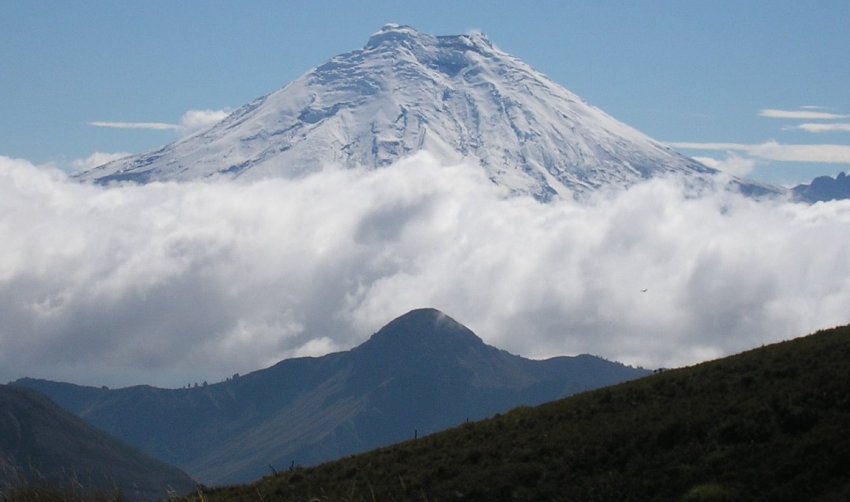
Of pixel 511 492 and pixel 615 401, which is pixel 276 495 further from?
pixel 615 401

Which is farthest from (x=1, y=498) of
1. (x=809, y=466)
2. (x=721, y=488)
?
(x=809, y=466)

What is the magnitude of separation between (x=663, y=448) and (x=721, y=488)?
206 inches

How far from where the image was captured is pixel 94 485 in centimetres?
4106

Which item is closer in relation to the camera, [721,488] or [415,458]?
[721,488]

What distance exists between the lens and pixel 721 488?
31953 millimetres

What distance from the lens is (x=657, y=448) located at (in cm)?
3725

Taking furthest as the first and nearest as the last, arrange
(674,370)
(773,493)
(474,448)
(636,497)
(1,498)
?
(674,370)
(474,448)
(1,498)
(636,497)
(773,493)

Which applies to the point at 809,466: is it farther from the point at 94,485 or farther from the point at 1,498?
the point at 1,498

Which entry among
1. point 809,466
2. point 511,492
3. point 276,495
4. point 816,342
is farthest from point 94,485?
point 816,342

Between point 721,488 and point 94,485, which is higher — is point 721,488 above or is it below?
below

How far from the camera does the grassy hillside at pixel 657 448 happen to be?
107 ft

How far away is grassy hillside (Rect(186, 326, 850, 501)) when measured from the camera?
107ft

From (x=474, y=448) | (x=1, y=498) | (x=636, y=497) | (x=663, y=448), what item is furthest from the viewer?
(x=474, y=448)

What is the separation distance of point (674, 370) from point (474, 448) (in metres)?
11.9
